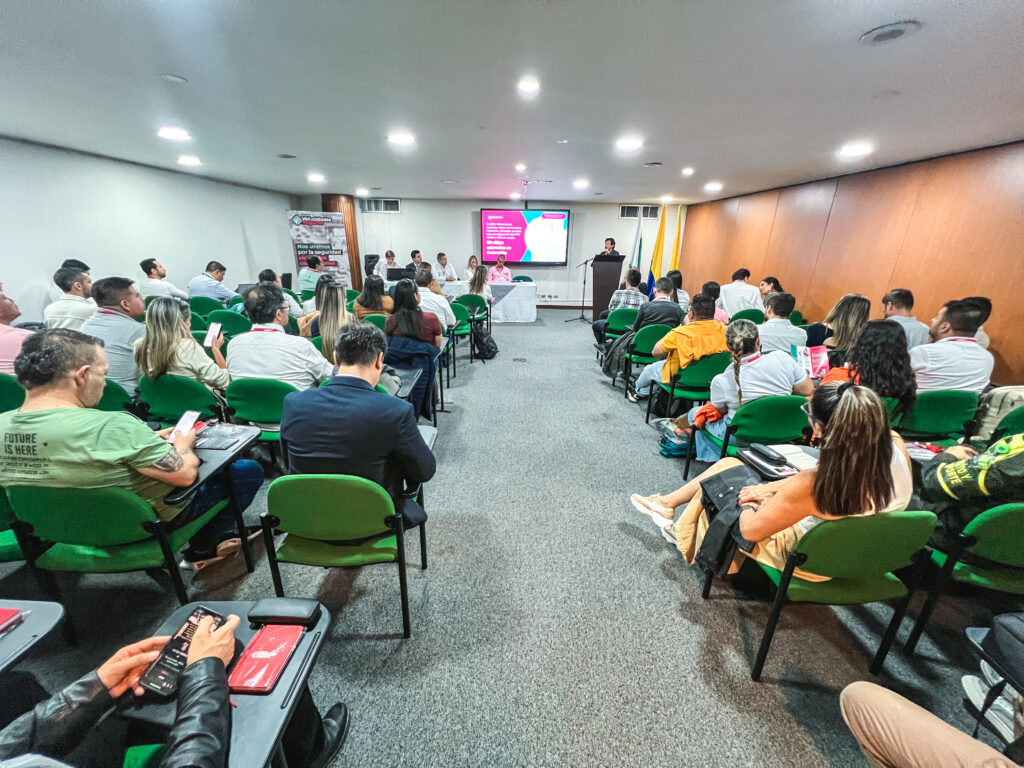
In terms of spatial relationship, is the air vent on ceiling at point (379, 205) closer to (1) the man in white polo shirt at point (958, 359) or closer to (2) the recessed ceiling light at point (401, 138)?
(2) the recessed ceiling light at point (401, 138)

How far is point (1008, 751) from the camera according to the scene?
36.2 inches

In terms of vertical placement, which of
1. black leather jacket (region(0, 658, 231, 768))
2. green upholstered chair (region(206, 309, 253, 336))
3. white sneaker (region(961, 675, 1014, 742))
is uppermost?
green upholstered chair (region(206, 309, 253, 336))

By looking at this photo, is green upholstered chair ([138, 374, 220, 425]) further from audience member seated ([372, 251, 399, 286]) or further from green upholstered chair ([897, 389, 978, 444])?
audience member seated ([372, 251, 399, 286])

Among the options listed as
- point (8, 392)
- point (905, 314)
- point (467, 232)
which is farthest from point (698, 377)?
point (467, 232)

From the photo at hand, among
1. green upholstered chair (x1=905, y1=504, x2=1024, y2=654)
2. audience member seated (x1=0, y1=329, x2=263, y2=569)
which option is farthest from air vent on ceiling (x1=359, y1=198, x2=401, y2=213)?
green upholstered chair (x1=905, y1=504, x2=1024, y2=654)

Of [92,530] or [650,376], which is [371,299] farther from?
[650,376]

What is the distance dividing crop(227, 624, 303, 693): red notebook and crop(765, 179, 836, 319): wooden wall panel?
285 inches

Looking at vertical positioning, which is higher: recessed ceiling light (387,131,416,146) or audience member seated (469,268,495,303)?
recessed ceiling light (387,131,416,146)

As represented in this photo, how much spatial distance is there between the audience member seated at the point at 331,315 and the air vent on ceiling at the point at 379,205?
25.7 feet

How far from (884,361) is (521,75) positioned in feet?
8.94

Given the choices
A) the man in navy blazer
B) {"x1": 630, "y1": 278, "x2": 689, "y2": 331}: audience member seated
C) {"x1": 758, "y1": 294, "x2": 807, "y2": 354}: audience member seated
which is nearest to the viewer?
the man in navy blazer

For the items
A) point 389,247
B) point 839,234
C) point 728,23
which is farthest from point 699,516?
point 389,247

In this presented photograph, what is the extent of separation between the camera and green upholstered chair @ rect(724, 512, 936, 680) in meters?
1.25

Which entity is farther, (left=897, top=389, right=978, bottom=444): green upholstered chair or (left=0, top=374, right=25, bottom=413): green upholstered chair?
(left=897, top=389, right=978, bottom=444): green upholstered chair
